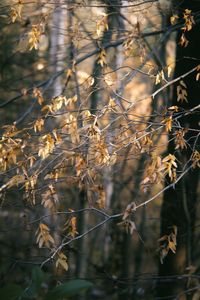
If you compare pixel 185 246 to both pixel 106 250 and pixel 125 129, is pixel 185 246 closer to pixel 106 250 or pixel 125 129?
pixel 125 129

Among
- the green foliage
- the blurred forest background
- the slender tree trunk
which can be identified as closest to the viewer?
the green foliage

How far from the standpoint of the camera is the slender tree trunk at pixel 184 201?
22.0ft

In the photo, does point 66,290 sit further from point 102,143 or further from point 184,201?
point 184,201

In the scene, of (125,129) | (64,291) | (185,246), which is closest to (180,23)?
(125,129)

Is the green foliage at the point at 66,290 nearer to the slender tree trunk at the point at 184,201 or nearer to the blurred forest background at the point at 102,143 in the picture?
the blurred forest background at the point at 102,143

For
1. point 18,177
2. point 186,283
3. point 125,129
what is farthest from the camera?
point 186,283

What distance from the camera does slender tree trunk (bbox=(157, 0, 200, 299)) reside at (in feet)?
22.0

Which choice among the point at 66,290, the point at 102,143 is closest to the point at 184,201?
the point at 102,143

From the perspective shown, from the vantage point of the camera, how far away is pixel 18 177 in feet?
16.8

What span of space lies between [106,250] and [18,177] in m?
10.7

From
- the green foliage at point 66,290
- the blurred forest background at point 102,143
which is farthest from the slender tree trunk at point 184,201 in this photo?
the green foliage at point 66,290

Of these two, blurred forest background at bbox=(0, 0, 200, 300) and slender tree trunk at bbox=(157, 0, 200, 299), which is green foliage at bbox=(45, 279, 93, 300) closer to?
blurred forest background at bbox=(0, 0, 200, 300)

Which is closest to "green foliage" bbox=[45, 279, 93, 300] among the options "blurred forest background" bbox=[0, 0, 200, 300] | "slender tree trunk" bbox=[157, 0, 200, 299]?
"blurred forest background" bbox=[0, 0, 200, 300]

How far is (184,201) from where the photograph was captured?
22.0ft
